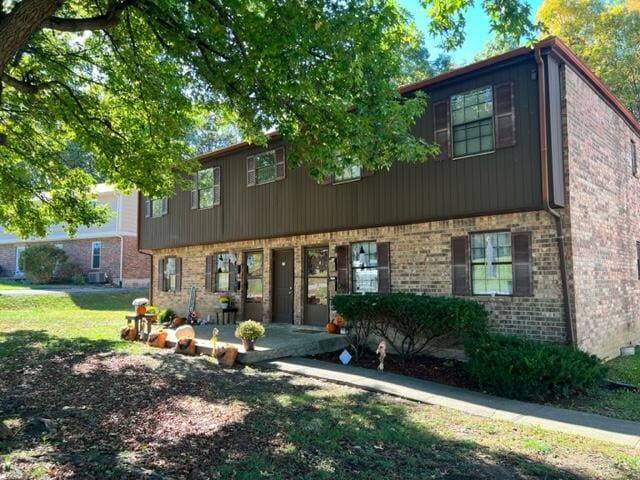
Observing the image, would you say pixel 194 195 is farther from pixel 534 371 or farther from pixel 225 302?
pixel 534 371

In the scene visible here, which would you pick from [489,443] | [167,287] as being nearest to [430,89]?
[489,443]

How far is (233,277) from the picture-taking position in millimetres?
15297

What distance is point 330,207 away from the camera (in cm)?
1191

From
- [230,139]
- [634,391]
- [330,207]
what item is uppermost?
[230,139]

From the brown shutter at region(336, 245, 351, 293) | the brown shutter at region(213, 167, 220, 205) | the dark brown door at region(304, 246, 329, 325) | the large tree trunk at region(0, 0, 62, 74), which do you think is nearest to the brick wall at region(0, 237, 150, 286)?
the brown shutter at region(213, 167, 220, 205)

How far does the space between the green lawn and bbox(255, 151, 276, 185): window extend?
20.8ft

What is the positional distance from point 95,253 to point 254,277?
17.8m

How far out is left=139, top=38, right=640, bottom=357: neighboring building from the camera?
873cm

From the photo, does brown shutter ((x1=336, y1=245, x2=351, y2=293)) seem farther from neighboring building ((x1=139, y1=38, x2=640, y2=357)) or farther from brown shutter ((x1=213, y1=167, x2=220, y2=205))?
brown shutter ((x1=213, y1=167, x2=220, y2=205))

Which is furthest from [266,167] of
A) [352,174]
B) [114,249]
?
[114,249]

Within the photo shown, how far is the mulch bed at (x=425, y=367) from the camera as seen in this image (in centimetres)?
855

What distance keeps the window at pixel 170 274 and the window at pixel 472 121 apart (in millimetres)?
11808

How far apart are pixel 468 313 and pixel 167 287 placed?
41.2 feet

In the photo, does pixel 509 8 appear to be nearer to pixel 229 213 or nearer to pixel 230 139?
pixel 229 213
